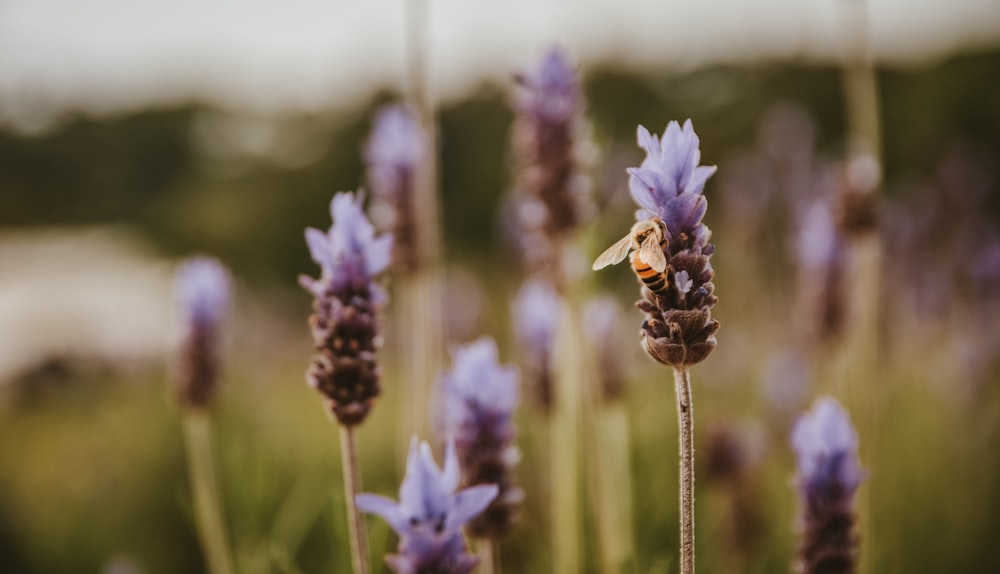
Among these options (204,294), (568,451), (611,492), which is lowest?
(611,492)

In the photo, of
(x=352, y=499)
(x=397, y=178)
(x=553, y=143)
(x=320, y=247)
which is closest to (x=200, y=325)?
(x=397, y=178)

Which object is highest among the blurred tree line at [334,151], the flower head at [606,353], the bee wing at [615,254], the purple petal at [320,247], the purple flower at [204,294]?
the blurred tree line at [334,151]

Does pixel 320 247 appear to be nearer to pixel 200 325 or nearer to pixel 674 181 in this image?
pixel 674 181

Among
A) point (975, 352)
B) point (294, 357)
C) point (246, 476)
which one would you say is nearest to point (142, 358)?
point (294, 357)

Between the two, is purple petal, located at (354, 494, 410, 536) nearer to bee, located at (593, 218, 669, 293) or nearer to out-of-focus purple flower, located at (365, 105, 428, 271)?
bee, located at (593, 218, 669, 293)

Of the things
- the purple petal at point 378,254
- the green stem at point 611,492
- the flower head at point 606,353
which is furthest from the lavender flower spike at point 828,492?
the flower head at point 606,353

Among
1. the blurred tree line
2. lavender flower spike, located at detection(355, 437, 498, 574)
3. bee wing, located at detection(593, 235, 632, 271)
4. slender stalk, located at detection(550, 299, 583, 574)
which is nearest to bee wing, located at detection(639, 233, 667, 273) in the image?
bee wing, located at detection(593, 235, 632, 271)

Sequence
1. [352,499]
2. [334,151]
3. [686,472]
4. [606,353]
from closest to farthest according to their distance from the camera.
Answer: [686,472], [352,499], [606,353], [334,151]

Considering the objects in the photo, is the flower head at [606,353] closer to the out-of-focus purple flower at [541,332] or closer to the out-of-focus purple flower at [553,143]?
the out-of-focus purple flower at [541,332]
